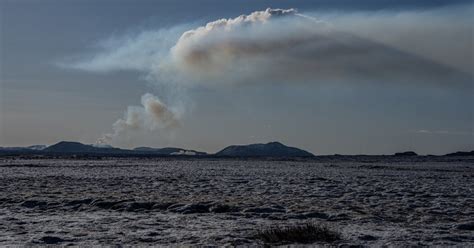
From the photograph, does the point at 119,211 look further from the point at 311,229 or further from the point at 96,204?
the point at 311,229

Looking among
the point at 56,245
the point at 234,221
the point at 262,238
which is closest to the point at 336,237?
the point at 262,238

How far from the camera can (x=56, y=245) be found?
11.5m

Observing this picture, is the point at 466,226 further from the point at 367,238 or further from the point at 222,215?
the point at 222,215

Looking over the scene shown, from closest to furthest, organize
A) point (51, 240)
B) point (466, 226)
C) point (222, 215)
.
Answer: point (51, 240), point (466, 226), point (222, 215)

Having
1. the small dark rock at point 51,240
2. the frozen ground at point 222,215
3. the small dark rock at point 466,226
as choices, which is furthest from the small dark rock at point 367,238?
the small dark rock at point 51,240

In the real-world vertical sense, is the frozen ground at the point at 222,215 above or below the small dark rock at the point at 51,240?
above

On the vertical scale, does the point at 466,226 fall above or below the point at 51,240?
above

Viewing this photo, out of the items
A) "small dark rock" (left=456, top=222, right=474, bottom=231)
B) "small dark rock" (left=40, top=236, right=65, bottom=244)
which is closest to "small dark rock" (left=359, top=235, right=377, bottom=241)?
"small dark rock" (left=456, top=222, right=474, bottom=231)

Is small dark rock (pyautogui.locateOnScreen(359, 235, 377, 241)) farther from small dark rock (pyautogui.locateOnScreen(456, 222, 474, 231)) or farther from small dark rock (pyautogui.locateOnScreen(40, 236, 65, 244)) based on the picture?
small dark rock (pyautogui.locateOnScreen(40, 236, 65, 244))

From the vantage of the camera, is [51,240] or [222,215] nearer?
[51,240]

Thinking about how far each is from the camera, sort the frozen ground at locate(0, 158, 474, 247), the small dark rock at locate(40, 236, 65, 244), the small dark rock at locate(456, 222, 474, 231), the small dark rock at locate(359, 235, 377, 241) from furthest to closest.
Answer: the small dark rock at locate(456, 222, 474, 231)
the frozen ground at locate(0, 158, 474, 247)
the small dark rock at locate(359, 235, 377, 241)
the small dark rock at locate(40, 236, 65, 244)

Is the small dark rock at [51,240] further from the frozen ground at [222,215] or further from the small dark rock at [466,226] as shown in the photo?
the small dark rock at [466,226]

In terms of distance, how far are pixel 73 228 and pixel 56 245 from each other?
7.11ft

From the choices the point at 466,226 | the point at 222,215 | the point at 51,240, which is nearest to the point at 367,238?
the point at 466,226
